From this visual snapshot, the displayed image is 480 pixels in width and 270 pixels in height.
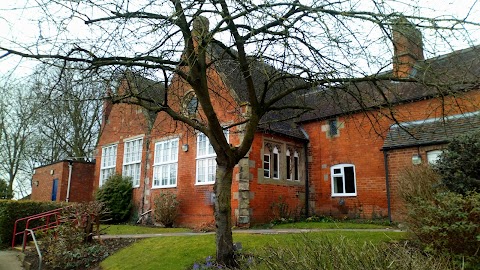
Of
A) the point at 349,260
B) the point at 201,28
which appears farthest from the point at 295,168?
the point at 349,260

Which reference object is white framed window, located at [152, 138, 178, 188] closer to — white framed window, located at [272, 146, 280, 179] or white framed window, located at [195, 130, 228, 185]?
white framed window, located at [195, 130, 228, 185]

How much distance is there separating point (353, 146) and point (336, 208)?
2931 millimetres

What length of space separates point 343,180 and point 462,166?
8867mm

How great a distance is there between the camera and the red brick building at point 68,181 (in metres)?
22.7

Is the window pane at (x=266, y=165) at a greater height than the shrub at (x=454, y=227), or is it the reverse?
the window pane at (x=266, y=165)

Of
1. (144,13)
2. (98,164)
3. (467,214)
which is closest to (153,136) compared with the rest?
(98,164)

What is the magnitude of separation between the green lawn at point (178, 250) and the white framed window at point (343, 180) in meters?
7.40

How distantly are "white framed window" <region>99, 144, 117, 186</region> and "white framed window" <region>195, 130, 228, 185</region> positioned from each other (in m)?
8.37

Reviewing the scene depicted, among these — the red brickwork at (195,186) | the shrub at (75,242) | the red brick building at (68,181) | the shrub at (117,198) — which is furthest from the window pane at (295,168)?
the red brick building at (68,181)

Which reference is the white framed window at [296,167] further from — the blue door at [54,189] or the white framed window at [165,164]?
the blue door at [54,189]

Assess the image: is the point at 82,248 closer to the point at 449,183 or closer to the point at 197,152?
the point at 197,152

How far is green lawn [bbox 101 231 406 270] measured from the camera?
7.48 metres

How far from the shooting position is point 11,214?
13.1 metres

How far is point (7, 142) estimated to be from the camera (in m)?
28.8
